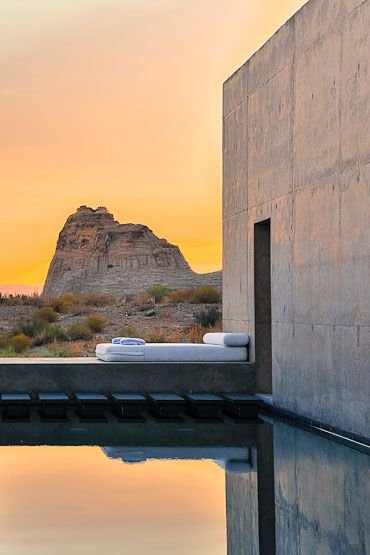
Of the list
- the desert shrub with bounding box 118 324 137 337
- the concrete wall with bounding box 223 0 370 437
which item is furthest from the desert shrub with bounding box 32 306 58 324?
the concrete wall with bounding box 223 0 370 437

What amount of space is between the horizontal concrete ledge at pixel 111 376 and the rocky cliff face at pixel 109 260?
41612 mm

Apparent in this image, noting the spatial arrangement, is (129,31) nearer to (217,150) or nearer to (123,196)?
(217,150)

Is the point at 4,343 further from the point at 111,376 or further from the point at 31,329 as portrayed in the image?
the point at 111,376

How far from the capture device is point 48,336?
1013 inches

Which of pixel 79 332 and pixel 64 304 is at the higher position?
pixel 64 304

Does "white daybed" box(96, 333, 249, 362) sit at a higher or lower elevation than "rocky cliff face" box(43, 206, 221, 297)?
lower

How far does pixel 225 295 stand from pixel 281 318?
2.87 metres

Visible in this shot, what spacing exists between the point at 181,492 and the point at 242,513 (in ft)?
2.56

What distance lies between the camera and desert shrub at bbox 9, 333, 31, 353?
2438 cm

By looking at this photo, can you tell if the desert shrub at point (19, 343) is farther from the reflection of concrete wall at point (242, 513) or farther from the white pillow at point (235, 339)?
the reflection of concrete wall at point (242, 513)

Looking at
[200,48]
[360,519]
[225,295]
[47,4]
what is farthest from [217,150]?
[360,519]

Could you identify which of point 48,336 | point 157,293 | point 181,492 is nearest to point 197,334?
point 48,336

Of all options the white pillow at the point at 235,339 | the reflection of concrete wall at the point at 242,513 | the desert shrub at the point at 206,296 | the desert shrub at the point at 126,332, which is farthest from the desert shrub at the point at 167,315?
the reflection of concrete wall at the point at 242,513

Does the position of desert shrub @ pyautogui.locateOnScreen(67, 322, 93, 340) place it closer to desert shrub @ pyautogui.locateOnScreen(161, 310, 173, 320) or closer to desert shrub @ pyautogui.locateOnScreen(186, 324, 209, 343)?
desert shrub @ pyautogui.locateOnScreen(186, 324, 209, 343)
